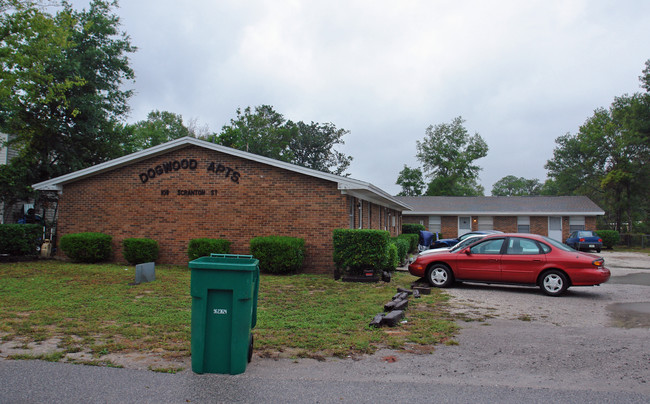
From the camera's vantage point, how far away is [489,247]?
439 inches

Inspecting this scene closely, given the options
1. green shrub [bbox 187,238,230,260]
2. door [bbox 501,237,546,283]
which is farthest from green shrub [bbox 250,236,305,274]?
door [bbox 501,237,546,283]

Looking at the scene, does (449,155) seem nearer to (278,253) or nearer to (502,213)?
(502,213)

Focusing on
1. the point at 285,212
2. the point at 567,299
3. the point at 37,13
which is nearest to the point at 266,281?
the point at 285,212

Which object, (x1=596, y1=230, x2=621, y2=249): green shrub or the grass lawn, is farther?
(x1=596, y1=230, x2=621, y2=249): green shrub

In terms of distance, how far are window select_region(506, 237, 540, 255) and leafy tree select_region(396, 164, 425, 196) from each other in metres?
48.7

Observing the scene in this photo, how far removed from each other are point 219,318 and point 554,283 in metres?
8.52

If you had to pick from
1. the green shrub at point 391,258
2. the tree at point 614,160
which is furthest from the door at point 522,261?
the tree at point 614,160

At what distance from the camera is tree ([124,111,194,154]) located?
5112cm

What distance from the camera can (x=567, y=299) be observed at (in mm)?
10094

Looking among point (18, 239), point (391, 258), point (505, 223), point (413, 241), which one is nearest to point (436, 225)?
point (505, 223)

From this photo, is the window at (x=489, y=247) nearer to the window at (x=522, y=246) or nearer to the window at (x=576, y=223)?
the window at (x=522, y=246)

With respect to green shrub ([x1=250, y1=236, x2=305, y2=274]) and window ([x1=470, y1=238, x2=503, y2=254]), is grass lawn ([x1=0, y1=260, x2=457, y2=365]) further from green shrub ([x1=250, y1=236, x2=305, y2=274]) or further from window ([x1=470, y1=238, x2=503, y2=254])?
window ([x1=470, y1=238, x2=503, y2=254])

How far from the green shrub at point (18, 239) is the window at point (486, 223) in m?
29.9

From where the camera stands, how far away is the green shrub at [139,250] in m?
14.8
